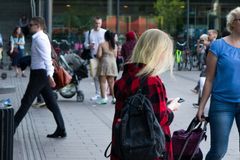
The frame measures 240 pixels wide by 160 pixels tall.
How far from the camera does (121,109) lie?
4.50m

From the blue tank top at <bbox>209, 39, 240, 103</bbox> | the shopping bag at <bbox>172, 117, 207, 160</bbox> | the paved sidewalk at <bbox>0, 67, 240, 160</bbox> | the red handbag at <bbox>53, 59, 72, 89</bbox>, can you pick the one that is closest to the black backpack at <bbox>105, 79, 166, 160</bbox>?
the shopping bag at <bbox>172, 117, 207, 160</bbox>

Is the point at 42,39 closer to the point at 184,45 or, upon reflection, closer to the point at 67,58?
the point at 67,58

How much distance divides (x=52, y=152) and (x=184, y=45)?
803 inches

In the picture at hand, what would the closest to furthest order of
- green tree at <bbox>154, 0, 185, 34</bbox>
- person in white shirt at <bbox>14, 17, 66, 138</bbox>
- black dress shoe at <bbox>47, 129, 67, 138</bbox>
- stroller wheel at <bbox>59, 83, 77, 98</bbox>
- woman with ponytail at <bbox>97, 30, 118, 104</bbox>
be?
1. person in white shirt at <bbox>14, 17, 66, 138</bbox>
2. black dress shoe at <bbox>47, 129, 67, 138</bbox>
3. woman with ponytail at <bbox>97, 30, 118, 104</bbox>
4. stroller wheel at <bbox>59, 83, 77, 98</bbox>
5. green tree at <bbox>154, 0, 185, 34</bbox>

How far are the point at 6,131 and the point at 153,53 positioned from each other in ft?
6.95

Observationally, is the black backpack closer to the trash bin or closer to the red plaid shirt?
the red plaid shirt

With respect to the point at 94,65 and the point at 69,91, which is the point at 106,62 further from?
the point at 69,91

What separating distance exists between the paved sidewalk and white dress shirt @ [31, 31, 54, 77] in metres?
1.09

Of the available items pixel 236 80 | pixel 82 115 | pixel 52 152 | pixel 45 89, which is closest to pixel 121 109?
pixel 236 80

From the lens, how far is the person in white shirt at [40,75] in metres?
9.30

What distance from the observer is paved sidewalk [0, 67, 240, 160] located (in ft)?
28.1

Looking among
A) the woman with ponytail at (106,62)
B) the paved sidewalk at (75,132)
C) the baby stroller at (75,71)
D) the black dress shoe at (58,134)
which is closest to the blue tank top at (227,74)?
the paved sidewalk at (75,132)

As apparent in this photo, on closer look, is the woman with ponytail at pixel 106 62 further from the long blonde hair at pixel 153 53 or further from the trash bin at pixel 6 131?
the long blonde hair at pixel 153 53

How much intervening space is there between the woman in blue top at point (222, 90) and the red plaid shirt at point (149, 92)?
54.6 inches
